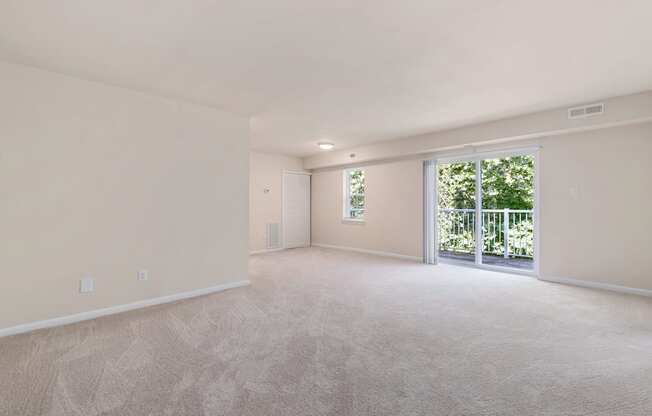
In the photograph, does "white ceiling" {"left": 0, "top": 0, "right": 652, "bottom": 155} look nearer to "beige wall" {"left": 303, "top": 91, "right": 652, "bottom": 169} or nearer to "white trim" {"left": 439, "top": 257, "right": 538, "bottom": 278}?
"beige wall" {"left": 303, "top": 91, "right": 652, "bottom": 169}

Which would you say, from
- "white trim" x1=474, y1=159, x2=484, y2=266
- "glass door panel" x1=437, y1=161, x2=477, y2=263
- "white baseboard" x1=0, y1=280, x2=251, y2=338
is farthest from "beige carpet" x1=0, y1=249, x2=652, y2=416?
"glass door panel" x1=437, y1=161, x2=477, y2=263

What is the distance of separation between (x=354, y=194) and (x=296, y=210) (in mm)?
1604

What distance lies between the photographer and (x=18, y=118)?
278 centimetres

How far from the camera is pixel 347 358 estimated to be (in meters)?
2.26

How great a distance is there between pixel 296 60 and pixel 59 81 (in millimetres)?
2355

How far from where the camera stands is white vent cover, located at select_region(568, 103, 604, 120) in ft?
12.5

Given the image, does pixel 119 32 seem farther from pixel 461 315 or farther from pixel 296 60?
pixel 461 315

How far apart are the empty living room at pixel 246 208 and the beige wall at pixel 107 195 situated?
19 mm

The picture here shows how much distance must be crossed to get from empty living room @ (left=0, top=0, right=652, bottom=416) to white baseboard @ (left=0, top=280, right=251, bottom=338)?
0.02 m

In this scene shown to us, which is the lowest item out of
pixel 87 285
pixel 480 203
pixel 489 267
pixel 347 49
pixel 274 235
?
pixel 489 267

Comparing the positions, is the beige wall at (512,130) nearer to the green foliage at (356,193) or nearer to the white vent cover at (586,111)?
the white vent cover at (586,111)

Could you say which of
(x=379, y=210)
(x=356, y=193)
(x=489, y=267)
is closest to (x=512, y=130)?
(x=489, y=267)

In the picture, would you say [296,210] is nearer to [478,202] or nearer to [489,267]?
[478,202]

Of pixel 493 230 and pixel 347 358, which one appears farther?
pixel 493 230
